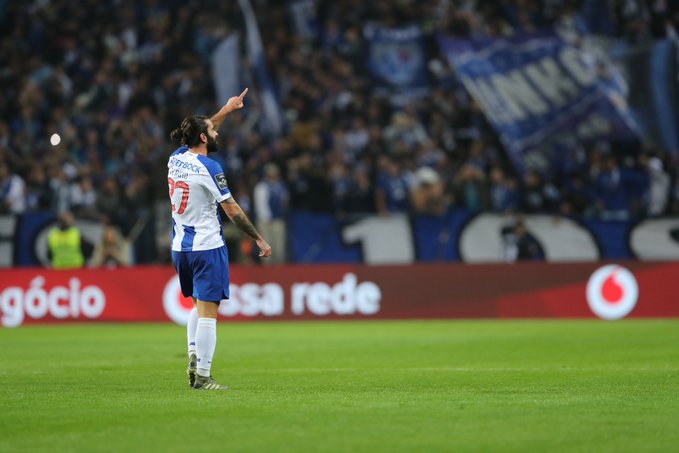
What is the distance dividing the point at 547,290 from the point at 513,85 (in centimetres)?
510

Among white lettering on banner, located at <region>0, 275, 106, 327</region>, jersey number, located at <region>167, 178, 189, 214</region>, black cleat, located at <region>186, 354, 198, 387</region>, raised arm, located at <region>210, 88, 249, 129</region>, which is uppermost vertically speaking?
raised arm, located at <region>210, 88, 249, 129</region>

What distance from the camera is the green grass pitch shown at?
748cm

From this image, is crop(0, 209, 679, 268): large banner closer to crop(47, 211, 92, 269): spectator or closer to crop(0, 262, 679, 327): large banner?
crop(0, 262, 679, 327): large banner

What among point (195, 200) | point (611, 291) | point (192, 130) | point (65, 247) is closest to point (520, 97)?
point (611, 291)

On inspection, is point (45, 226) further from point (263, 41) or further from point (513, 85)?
point (513, 85)

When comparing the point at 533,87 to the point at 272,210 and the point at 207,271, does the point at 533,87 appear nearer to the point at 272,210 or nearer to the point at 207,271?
the point at 272,210

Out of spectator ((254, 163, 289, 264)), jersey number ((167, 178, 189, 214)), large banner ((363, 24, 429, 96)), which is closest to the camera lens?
jersey number ((167, 178, 189, 214))

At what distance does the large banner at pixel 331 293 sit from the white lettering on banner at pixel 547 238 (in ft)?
5.79

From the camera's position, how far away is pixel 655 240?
79.4ft

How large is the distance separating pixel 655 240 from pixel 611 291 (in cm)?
224

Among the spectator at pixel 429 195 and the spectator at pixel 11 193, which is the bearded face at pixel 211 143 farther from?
the spectator at pixel 11 193

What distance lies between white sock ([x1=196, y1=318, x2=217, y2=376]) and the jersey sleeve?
3.54 ft

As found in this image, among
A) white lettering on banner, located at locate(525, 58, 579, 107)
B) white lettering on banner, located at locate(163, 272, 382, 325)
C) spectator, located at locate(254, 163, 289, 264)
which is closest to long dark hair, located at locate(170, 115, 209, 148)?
white lettering on banner, located at locate(163, 272, 382, 325)

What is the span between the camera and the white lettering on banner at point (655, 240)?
2403 centimetres
